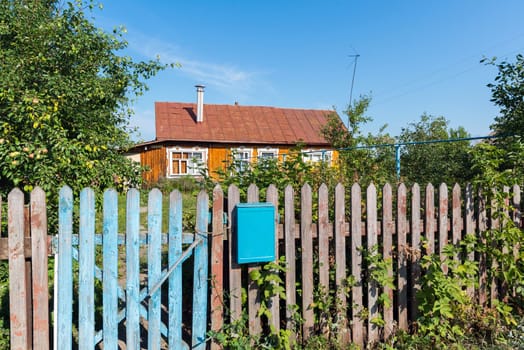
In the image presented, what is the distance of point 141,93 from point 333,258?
3.46 m

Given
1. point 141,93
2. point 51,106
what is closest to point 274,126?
point 141,93

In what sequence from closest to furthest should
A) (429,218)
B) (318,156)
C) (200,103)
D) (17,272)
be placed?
(17,272) → (429,218) → (318,156) → (200,103)

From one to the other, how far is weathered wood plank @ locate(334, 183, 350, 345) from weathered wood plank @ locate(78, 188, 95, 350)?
1.72 metres

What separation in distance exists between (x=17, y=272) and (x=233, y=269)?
53.0 inches

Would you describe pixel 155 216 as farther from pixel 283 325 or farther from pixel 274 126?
pixel 274 126

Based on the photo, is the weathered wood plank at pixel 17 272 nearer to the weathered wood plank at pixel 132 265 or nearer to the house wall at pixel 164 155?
the weathered wood plank at pixel 132 265

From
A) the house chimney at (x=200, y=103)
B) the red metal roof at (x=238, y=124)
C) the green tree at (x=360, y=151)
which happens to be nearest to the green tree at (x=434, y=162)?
the green tree at (x=360, y=151)

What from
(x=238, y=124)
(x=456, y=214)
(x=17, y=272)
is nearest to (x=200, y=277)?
(x=17, y=272)

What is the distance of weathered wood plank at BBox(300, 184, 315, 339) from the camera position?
2678 mm

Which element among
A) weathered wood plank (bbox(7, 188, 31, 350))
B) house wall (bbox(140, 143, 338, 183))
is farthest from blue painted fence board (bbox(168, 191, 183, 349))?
house wall (bbox(140, 143, 338, 183))

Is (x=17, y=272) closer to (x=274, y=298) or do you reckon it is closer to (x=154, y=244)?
(x=154, y=244)

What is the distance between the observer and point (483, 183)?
315 centimetres

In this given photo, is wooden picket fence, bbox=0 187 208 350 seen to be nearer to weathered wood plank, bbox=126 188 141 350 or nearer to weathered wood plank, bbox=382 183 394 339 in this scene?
weathered wood plank, bbox=126 188 141 350

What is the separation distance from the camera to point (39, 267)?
7.30 ft
